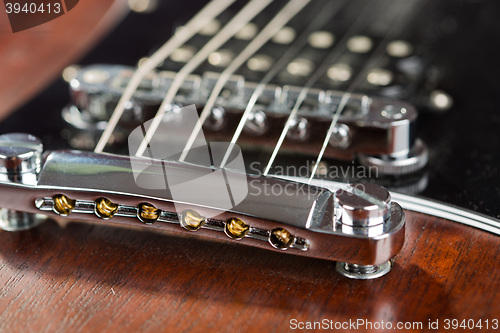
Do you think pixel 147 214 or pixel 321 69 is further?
pixel 321 69

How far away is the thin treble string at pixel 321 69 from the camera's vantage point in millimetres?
720

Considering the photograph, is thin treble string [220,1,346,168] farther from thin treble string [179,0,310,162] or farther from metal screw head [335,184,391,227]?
metal screw head [335,184,391,227]

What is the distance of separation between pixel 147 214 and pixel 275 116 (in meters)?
0.20

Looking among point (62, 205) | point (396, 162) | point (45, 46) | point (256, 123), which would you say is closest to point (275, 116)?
point (256, 123)

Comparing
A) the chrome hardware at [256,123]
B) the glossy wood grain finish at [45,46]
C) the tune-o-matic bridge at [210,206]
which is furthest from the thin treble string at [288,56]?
the glossy wood grain finish at [45,46]

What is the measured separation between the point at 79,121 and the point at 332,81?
292 mm

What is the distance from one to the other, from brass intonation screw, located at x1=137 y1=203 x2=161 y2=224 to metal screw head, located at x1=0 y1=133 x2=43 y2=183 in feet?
Result: 0.33

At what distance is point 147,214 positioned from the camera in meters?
0.60

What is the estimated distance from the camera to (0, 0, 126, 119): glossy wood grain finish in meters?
0.89

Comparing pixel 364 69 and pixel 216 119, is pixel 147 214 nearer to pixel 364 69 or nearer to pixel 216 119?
pixel 216 119

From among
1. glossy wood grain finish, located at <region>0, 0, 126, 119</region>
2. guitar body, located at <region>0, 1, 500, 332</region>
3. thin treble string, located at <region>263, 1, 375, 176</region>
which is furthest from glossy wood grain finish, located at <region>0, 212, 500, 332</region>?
glossy wood grain finish, located at <region>0, 0, 126, 119</region>

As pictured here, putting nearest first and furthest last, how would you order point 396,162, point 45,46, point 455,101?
point 396,162
point 455,101
point 45,46

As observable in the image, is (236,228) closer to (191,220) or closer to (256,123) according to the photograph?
(191,220)

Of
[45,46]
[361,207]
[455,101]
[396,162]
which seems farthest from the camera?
[45,46]
